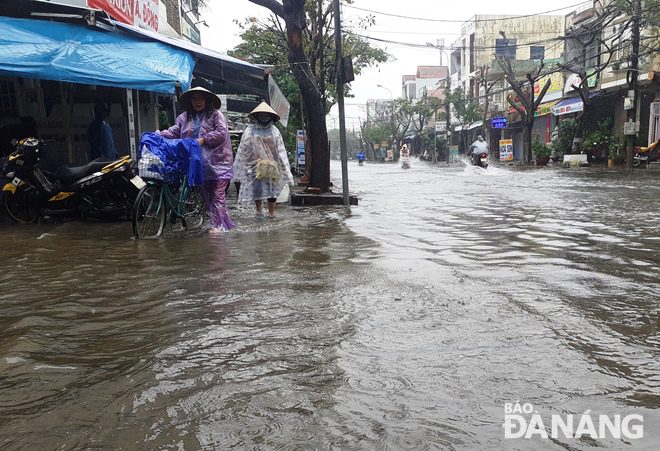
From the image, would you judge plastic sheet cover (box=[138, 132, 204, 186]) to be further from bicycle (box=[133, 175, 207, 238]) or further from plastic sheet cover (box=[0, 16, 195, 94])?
plastic sheet cover (box=[0, 16, 195, 94])

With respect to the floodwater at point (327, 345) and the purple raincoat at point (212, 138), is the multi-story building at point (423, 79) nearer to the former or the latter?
the purple raincoat at point (212, 138)

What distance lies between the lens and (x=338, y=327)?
3.06 m

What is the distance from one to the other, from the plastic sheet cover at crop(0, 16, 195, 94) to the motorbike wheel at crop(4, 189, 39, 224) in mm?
1611

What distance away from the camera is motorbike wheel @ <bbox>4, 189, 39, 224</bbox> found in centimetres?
746

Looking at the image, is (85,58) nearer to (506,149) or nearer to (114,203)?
(114,203)

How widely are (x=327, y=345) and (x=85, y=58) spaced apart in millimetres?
6360

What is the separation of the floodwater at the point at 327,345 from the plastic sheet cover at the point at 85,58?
8.18ft

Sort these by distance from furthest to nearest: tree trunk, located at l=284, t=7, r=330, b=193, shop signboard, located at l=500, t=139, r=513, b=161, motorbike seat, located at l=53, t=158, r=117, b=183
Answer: shop signboard, located at l=500, t=139, r=513, b=161 < tree trunk, located at l=284, t=7, r=330, b=193 < motorbike seat, located at l=53, t=158, r=117, b=183

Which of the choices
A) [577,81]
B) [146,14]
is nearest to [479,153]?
[577,81]

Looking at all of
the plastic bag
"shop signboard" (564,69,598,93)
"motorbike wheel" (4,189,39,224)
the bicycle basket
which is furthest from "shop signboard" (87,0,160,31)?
"shop signboard" (564,69,598,93)

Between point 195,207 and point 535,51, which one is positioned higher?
point 535,51

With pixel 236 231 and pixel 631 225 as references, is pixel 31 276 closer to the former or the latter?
pixel 236 231

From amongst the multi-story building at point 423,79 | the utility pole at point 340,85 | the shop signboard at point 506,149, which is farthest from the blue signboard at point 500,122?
the multi-story building at point 423,79

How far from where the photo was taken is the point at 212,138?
21.9 feet
